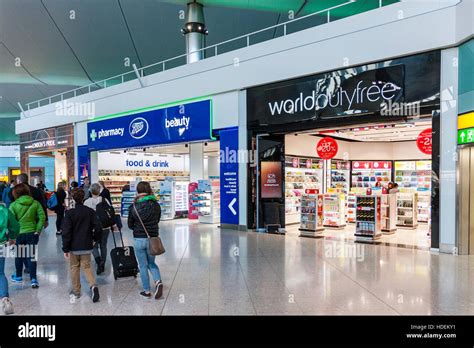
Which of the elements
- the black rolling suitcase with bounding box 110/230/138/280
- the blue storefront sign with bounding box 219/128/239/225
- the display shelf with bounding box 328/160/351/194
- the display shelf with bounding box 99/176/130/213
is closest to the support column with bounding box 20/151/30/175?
the display shelf with bounding box 99/176/130/213

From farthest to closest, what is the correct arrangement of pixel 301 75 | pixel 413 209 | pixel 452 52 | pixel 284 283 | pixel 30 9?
1. pixel 30 9
2. pixel 413 209
3. pixel 301 75
4. pixel 452 52
5. pixel 284 283

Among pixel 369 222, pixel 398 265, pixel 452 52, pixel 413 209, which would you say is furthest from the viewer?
pixel 413 209

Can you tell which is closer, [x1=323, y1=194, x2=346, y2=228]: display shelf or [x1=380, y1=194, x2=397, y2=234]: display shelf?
[x1=380, y1=194, x2=397, y2=234]: display shelf

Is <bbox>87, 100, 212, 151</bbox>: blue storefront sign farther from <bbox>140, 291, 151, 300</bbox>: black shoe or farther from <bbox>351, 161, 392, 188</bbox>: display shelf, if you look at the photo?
<bbox>140, 291, 151, 300</bbox>: black shoe

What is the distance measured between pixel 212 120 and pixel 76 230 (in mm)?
7384

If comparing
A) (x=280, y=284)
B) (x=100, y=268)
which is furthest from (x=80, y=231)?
(x=280, y=284)

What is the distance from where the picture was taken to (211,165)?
1984 centimetres

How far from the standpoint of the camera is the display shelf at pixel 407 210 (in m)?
11.1

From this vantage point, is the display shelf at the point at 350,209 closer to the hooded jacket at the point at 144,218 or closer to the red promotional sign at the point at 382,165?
the red promotional sign at the point at 382,165

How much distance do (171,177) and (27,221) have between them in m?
10.2

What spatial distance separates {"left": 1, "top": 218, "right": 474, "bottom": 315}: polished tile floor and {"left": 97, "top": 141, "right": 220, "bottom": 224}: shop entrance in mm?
4543

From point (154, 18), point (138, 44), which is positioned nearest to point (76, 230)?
point (154, 18)

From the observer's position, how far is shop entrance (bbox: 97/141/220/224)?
41.3 feet
